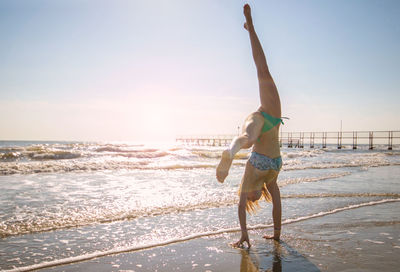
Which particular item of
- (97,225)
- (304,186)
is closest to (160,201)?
(97,225)

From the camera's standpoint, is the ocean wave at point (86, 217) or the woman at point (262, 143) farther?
the ocean wave at point (86, 217)

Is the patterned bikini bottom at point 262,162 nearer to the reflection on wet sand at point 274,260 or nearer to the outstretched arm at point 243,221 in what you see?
the outstretched arm at point 243,221

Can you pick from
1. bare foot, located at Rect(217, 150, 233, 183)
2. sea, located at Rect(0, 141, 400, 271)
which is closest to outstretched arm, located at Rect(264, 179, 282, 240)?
sea, located at Rect(0, 141, 400, 271)

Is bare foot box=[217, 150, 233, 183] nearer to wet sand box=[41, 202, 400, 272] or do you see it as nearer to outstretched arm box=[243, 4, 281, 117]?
wet sand box=[41, 202, 400, 272]

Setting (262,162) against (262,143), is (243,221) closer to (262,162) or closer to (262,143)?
(262,162)

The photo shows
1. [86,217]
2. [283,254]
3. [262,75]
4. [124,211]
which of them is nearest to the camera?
[283,254]

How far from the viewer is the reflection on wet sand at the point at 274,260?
2.81m

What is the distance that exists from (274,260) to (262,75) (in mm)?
1985

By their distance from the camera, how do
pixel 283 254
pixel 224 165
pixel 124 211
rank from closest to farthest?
pixel 224 165 < pixel 283 254 < pixel 124 211

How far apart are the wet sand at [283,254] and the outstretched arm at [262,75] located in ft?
5.02

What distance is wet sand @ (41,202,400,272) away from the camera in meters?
2.84

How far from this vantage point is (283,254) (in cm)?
318

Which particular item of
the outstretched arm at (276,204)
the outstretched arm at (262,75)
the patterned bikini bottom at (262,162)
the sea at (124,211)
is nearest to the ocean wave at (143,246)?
the sea at (124,211)

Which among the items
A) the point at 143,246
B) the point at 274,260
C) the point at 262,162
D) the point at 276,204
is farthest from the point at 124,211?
the point at 274,260
